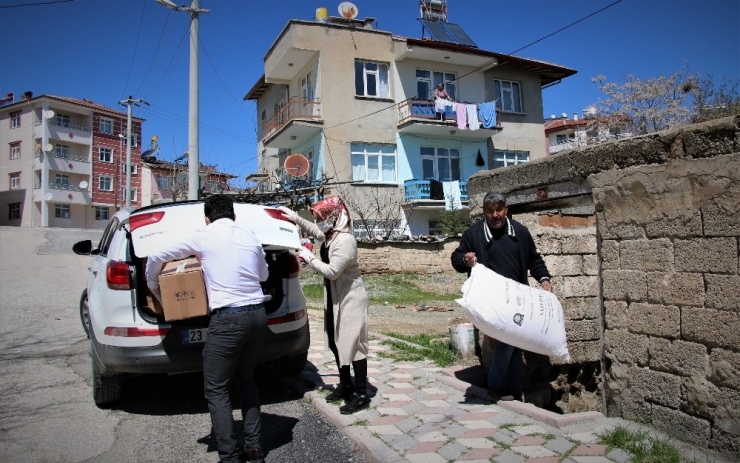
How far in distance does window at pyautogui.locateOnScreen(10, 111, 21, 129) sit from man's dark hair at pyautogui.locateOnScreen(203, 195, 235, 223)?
55.0 meters

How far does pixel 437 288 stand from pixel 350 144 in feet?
27.8

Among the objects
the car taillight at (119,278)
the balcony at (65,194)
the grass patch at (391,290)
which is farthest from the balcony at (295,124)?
the balcony at (65,194)

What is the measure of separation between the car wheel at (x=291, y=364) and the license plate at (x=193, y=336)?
4.71 feet

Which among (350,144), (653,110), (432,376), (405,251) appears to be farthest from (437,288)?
(432,376)

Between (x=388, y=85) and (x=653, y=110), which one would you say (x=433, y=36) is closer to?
(x=388, y=85)

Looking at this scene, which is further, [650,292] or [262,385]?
[262,385]

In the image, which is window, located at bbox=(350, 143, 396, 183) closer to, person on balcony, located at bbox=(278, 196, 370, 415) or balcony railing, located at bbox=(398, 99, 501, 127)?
balcony railing, located at bbox=(398, 99, 501, 127)

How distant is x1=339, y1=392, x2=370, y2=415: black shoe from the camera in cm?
457

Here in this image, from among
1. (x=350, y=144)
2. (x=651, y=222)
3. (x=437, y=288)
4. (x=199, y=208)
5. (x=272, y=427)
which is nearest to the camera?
(x=651, y=222)

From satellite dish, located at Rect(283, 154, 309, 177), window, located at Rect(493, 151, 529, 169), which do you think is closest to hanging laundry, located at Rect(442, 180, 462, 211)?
window, located at Rect(493, 151, 529, 169)

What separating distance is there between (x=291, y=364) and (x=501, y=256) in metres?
2.66

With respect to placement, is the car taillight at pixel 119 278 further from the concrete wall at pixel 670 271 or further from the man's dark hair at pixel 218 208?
the concrete wall at pixel 670 271

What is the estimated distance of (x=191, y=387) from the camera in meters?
5.60

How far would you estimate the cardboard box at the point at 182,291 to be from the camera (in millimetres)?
3863
